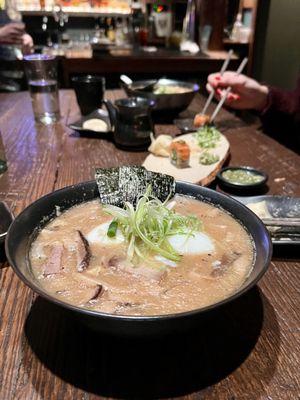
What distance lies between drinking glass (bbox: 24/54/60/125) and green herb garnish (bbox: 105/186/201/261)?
1.82 metres

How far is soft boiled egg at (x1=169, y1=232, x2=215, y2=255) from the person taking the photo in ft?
3.54

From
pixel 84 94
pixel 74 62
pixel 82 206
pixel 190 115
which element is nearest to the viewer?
pixel 82 206

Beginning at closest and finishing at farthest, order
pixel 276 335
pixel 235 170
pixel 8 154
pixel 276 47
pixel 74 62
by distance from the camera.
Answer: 1. pixel 276 335
2. pixel 235 170
3. pixel 8 154
4. pixel 276 47
5. pixel 74 62

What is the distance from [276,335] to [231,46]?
6259 mm

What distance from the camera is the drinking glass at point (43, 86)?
2.70 metres

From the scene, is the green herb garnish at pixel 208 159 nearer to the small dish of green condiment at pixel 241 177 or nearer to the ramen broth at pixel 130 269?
the small dish of green condiment at pixel 241 177

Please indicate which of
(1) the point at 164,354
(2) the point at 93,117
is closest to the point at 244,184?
(1) the point at 164,354

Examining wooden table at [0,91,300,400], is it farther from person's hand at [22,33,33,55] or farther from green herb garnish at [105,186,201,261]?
person's hand at [22,33,33,55]

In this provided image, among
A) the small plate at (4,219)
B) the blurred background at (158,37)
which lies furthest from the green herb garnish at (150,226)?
the blurred background at (158,37)

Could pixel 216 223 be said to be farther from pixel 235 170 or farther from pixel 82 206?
pixel 235 170

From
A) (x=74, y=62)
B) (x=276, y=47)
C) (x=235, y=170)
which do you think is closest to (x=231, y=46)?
(x=276, y=47)

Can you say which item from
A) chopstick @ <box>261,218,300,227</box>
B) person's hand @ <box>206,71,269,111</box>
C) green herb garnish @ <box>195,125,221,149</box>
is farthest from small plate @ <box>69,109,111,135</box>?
chopstick @ <box>261,218,300,227</box>

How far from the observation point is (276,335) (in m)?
0.94

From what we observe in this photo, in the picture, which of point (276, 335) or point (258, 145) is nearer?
point (276, 335)
